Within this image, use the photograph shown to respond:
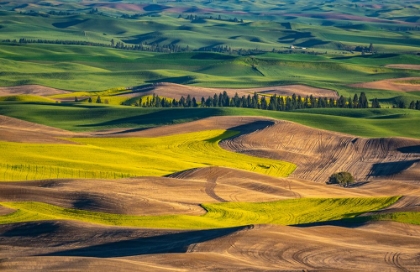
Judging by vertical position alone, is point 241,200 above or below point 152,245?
below

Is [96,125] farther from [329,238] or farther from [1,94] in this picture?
[329,238]

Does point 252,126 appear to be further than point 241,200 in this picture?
Yes

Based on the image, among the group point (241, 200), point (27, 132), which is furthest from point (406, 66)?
point (241, 200)

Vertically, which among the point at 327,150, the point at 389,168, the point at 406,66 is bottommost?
the point at 406,66

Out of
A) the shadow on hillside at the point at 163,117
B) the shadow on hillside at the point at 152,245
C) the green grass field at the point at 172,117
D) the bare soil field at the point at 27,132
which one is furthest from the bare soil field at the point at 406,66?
the shadow on hillside at the point at 152,245

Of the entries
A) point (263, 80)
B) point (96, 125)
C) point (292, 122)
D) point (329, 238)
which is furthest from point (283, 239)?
point (263, 80)

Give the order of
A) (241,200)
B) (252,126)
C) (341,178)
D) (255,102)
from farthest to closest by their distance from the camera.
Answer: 1. (255,102)
2. (252,126)
3. (341,178)
4. (241,200)

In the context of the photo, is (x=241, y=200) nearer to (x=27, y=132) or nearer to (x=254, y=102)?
(x=27, y=132)
